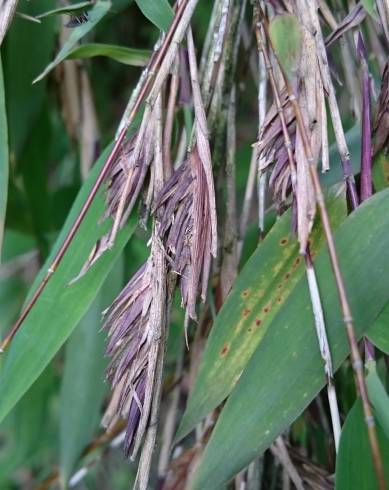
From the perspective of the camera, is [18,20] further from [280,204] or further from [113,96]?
[113,96]

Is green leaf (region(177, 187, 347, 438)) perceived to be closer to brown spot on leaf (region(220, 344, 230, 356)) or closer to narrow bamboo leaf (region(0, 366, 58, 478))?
brown spot on leaf (region(220, 344, 230, 356))

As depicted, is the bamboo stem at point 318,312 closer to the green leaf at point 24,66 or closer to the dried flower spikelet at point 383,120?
the dried flower spikelet at point 383,120

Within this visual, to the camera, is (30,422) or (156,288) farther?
(30,422)

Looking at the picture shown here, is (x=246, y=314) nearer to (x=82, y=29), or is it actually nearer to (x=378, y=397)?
(x=378, y=397)

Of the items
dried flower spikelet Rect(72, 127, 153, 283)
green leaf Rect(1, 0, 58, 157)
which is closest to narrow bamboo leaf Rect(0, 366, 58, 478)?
green leaf Rect(1, 0, 58, 157)

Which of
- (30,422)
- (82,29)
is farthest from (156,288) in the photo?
(30,422)

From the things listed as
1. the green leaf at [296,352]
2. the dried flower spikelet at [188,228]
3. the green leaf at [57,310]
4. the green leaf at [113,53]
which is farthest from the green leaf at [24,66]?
the green leaf at [296,352]
